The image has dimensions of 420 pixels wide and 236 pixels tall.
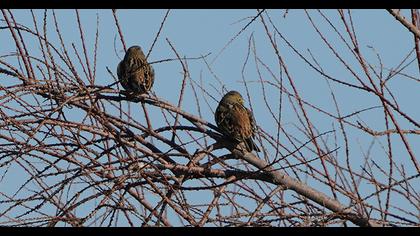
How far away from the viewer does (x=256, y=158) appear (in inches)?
215

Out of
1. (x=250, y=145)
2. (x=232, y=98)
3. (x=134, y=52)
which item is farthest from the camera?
(x=134, y=52)

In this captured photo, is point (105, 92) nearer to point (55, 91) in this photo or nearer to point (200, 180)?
point (55, 91)

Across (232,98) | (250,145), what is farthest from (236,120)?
(232,98)

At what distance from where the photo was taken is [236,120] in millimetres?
5863

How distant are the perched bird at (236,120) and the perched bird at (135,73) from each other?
0.56 m

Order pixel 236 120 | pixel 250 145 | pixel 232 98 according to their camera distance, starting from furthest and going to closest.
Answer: pixel 232 98 < pixel 236 120 < pixel 250 145

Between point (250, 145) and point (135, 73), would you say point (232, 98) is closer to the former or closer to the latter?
point (135, 73)

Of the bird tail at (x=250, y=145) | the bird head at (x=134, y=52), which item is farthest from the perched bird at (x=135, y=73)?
the bird tail at (x=250, y=145)

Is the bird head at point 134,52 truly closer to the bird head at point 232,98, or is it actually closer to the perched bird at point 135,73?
the perched bird at point 135,73

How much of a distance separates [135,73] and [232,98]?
812 millimetres

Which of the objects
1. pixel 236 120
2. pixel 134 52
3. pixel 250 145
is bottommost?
pixel 250 145
